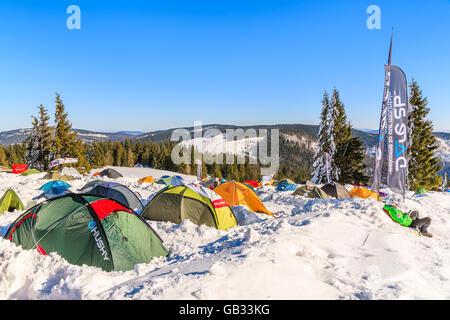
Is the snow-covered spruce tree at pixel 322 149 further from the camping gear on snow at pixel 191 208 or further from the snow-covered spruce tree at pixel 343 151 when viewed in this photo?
the camping gear on snow at pixel 191 208

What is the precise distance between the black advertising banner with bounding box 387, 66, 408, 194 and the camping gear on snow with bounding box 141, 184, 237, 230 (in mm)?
6307

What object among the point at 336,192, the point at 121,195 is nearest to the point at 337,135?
the point at 336,192

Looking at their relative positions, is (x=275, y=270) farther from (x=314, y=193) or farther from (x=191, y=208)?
(x=314, y=193)

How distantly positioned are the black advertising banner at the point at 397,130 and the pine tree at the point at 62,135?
3948 cm

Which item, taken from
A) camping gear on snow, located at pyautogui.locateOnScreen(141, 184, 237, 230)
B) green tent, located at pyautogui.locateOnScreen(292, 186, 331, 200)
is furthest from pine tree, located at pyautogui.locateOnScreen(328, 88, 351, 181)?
camping gear on snow, located at pyautogui.locateOnScreen(141, 184, 237, 230)

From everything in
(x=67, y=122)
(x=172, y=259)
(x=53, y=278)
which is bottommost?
(x=172, y=259)

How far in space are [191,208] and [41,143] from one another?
3814 centimetres

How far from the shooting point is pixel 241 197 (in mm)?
12281

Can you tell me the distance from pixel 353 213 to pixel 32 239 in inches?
312

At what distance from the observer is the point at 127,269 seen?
4.87 m
